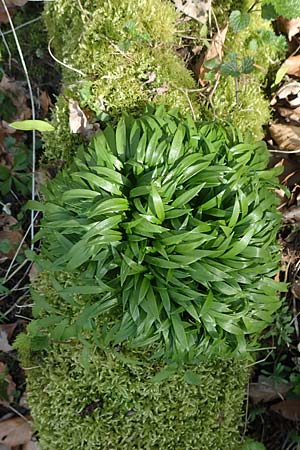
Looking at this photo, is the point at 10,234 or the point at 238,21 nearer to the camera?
the point at 238,21

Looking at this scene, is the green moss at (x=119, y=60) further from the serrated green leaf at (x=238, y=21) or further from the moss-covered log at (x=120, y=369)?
the serrated green leaf at (x=238, y=21)

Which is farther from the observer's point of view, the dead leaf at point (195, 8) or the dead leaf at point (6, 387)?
the dead leaf at point (6, 387)

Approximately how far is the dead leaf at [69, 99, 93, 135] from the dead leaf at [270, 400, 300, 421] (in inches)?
67.2

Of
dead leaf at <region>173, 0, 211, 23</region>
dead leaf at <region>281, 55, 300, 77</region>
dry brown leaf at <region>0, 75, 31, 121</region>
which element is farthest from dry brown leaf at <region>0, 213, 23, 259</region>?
dead leaf at <region>281, 55, 300, 77</region>

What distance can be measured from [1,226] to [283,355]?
67.2 inches

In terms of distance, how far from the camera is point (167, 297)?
2.09m

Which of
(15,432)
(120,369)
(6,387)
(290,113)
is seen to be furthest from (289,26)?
(15,432)

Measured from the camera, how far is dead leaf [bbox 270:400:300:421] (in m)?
2.85

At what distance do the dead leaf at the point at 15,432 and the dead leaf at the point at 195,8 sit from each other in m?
2.28

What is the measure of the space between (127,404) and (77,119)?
131cm

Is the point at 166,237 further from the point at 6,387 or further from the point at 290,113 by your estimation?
the point at 6,387

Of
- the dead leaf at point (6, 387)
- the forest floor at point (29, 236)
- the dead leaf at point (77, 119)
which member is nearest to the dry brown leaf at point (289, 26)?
the forest floor at point (29, 236)

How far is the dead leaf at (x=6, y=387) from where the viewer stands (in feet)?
9.89

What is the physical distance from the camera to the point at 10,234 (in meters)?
3.16
